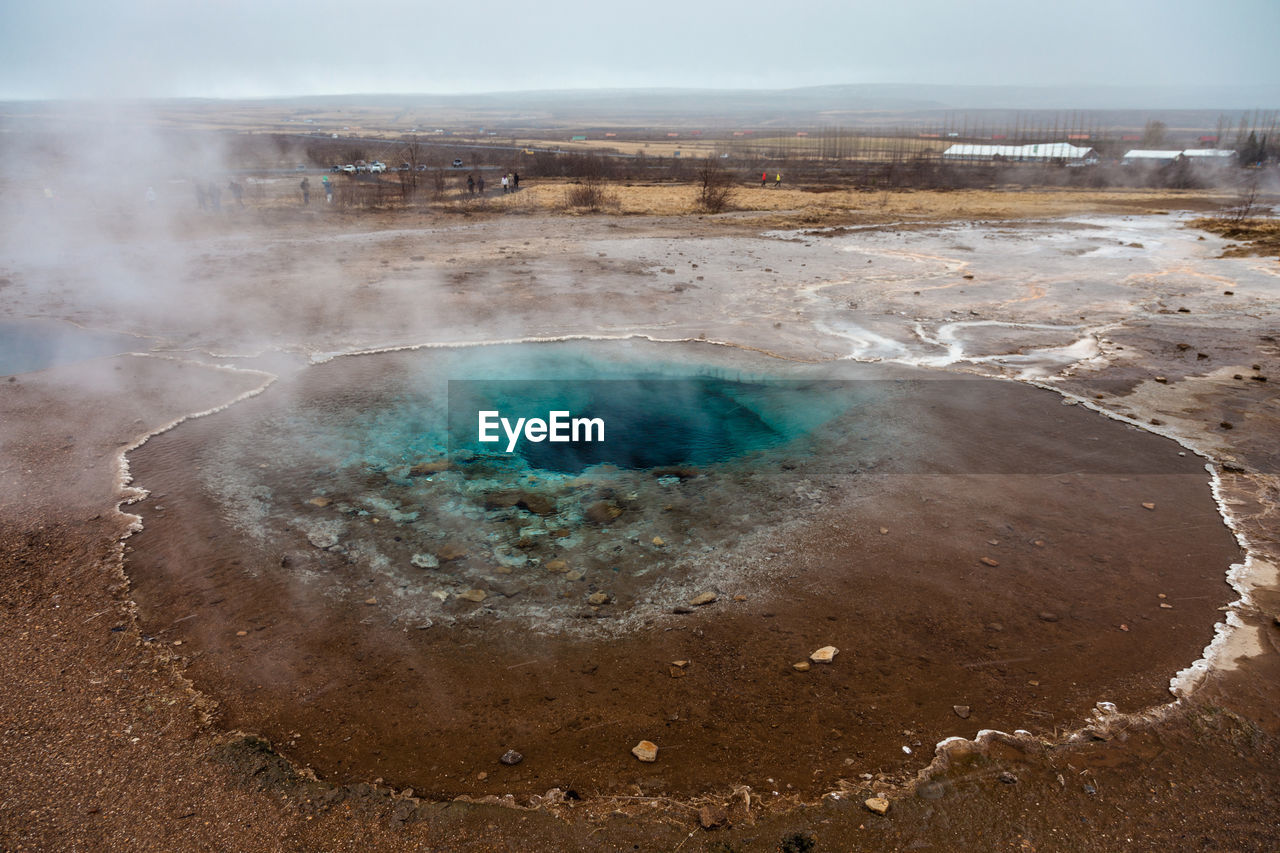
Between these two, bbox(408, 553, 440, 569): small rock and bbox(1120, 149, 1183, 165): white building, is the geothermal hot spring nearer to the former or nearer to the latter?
bbox(408, 553, 440, 569): small rock

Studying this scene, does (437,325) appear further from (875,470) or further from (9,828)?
(9,828)

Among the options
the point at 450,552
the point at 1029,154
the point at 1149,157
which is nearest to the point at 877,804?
the point at 450,552

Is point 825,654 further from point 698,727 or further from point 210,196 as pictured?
point 210,196

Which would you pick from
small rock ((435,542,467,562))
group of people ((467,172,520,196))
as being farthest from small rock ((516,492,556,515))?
group of people ((467,172,520,196))

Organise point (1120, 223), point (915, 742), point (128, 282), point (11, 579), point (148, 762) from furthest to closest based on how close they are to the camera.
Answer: point (1120, 223)
point (128, 282)
point (11, 579)
point (915, 742)
point (148, 762)

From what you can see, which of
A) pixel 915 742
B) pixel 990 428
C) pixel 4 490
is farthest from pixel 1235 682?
pixel 4 490

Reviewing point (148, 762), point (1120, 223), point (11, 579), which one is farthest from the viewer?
point (1120, 223)
